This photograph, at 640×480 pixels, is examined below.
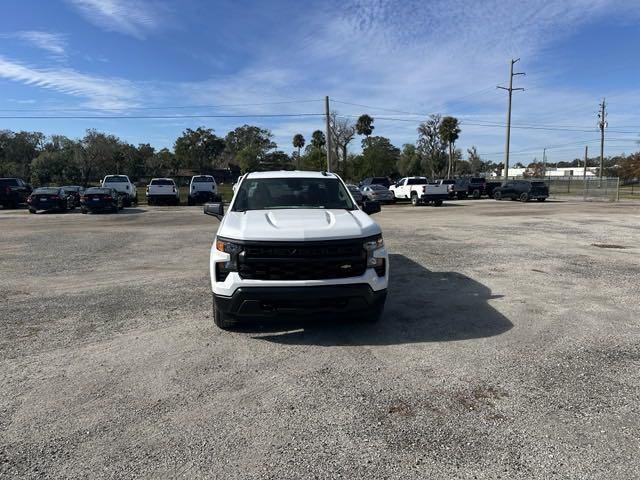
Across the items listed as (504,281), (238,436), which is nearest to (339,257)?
(238,436)

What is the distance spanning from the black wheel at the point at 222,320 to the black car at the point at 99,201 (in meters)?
21.3

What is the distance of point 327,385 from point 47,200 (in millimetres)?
24967

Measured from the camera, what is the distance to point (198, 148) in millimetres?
102188

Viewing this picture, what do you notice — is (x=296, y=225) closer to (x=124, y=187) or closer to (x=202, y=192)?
(x=202, y=192)

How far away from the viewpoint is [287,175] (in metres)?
6.95

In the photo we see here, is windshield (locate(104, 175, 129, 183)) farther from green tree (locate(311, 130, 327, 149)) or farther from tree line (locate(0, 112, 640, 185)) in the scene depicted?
green tree (locate(311, 130, 327, 149))

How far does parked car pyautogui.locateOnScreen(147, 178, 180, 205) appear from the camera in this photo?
99.7 feet

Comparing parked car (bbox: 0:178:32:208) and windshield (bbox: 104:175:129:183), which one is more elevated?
windshield (bbox: 104:175:129:183)

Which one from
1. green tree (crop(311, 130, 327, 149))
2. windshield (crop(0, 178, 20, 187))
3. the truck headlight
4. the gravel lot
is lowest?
the gravel lot

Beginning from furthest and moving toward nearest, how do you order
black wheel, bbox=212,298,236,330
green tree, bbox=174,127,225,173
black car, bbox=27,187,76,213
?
green tree, bbox=174,127,225,173
black car, bbox=27,187,76,213
black wheel, bbox=212,298,236,330

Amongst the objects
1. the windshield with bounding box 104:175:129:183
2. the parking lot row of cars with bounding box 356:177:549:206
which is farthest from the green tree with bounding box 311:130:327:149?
the windshield with bounding box 104:175:129:183

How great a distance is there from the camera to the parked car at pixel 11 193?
28.3 metres

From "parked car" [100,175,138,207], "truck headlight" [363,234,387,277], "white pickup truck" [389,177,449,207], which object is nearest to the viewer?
"truck headlight" [363,234,387,277]

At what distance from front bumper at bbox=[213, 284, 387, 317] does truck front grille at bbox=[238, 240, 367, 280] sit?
0.53 ft
